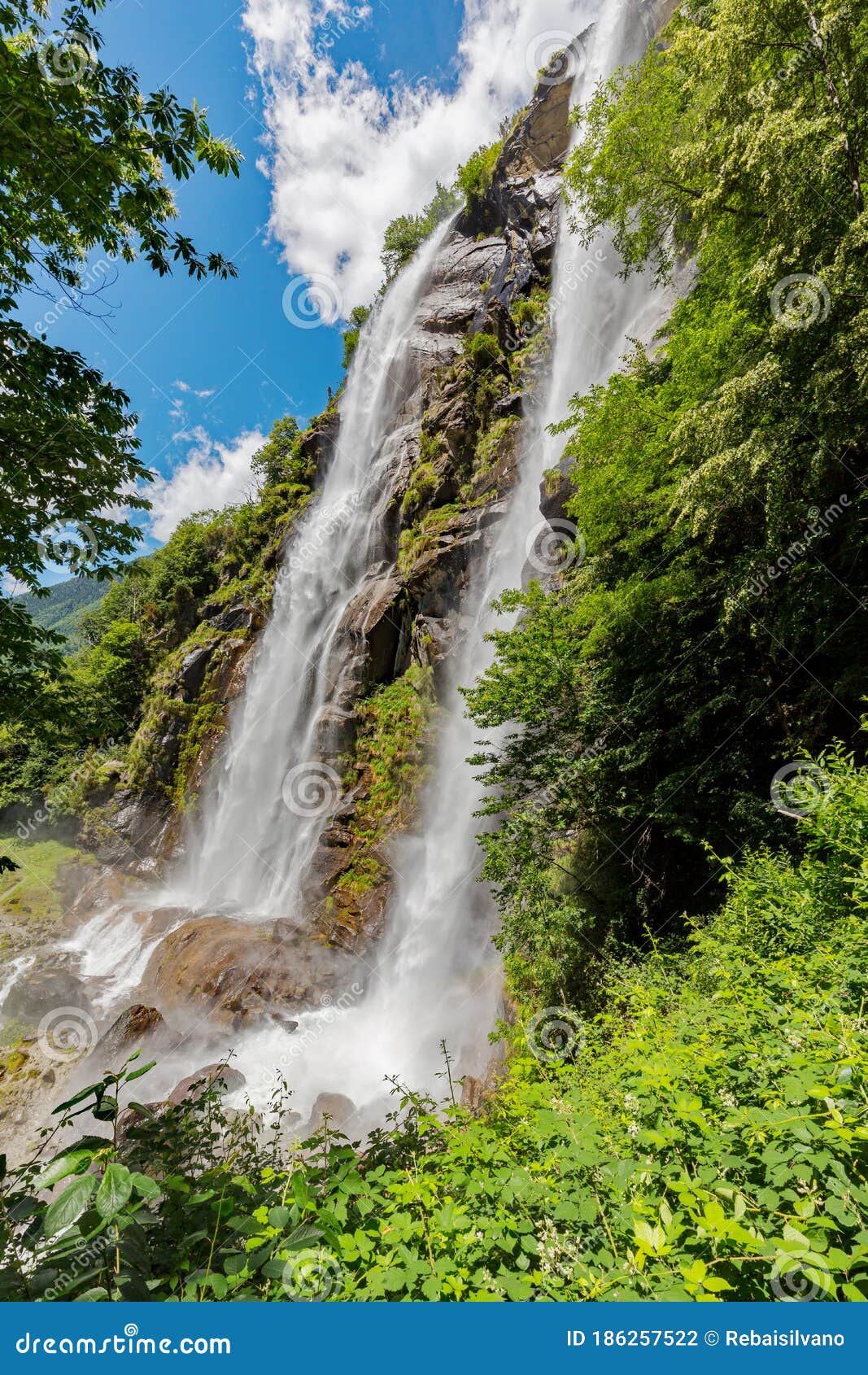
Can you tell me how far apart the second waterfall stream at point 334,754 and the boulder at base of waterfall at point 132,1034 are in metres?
1.62

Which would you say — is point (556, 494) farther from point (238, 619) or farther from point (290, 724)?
point (238, 619)

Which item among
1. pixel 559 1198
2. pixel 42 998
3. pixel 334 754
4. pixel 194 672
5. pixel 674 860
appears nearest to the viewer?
pixel 559 1198

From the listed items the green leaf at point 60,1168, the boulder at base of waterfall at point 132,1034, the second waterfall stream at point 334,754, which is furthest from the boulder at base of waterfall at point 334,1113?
the green leaf at point 60,1168

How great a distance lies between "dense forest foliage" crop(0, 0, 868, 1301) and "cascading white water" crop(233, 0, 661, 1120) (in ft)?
7.88

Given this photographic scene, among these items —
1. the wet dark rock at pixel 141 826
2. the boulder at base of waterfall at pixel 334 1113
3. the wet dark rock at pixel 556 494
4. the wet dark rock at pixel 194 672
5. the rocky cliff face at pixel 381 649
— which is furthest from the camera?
the wet dark rock at pixel 194 672

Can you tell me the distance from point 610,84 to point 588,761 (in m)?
8.94

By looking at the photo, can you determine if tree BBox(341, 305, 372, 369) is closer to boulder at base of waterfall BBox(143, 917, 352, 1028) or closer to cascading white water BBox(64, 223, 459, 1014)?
cascading white water BBox(64, 223, 459, 1014)

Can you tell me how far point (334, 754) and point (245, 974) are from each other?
7415mm

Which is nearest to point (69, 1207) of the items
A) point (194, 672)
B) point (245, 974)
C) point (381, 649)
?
point (245, 974)

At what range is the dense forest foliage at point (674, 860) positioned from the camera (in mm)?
1590

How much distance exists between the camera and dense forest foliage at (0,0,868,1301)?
159 centimetres

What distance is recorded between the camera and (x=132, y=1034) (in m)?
12.1

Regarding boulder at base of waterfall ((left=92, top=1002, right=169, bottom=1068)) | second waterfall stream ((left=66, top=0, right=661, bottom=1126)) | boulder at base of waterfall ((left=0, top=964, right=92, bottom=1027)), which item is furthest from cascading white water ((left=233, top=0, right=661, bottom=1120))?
boulder at base of waterfall ((left=0, top=964, right=92, bottom=1027))

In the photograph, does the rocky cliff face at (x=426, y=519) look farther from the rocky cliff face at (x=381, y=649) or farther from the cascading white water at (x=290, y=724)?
the cascading white water at (x=290, y=724)
